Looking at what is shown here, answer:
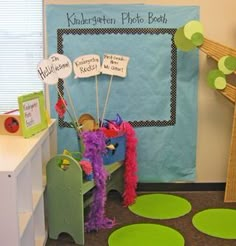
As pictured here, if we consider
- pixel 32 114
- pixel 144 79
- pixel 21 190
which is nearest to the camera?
pixel 21 190

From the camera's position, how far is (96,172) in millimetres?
2168

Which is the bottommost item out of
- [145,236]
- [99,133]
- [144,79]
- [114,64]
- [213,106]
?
[145,236]

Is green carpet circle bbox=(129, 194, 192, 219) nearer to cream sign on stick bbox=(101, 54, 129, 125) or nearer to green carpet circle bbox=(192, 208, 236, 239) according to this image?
green carpet circle bbox=(192, 208, 236, 239)

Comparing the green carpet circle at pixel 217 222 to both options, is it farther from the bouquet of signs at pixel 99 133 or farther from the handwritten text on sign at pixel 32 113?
the handwritten text on sign at pixel 32 113

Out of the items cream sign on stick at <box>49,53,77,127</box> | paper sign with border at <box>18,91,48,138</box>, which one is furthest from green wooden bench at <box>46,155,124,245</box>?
cream sign on stick at <box>49,53,77,127</box>

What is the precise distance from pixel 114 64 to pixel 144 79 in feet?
0.88

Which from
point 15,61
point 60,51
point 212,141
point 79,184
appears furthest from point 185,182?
point 15,61

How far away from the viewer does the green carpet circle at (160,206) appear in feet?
8.14

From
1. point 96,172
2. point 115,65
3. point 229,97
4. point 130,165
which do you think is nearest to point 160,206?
point 130,165

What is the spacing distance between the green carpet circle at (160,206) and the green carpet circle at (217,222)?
13cm

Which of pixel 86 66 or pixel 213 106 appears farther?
pixel 213 106

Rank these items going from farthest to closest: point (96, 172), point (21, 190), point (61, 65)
→ point (61, 65)
point (96, 172)
point (21, 190)

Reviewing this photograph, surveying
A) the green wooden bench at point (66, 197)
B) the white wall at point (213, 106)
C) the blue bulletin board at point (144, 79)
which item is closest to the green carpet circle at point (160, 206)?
the blue bulletin board at point (144, 79)

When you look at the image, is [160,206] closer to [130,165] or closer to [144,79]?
[130,165]
